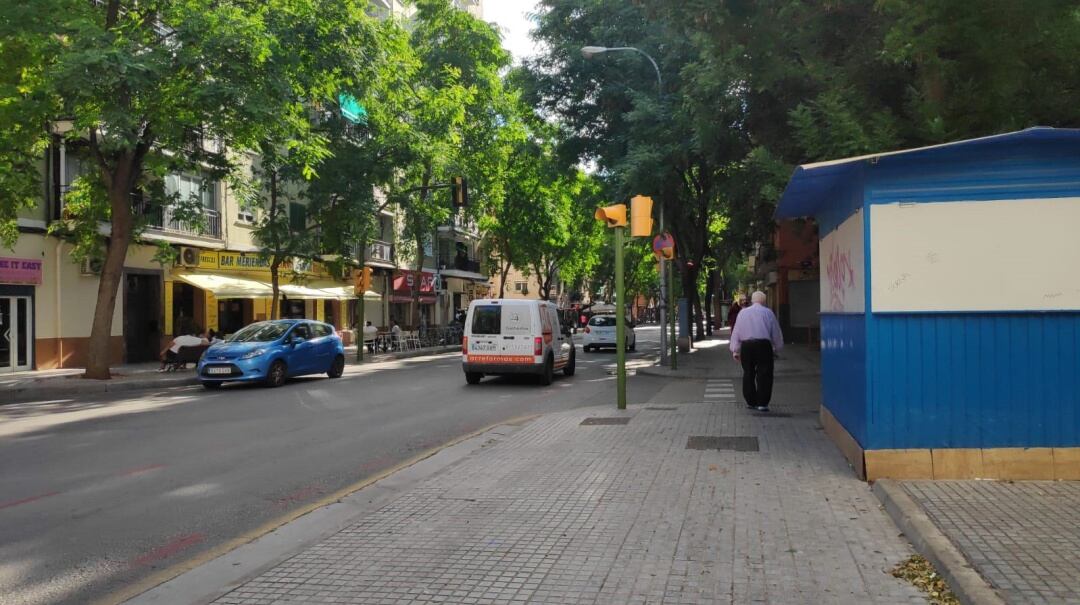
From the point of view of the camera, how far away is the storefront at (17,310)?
20.7 m

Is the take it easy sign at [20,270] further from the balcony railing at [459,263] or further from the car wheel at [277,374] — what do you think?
the balcony railing at [459,263]

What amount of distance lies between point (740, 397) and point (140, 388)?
1298 cm

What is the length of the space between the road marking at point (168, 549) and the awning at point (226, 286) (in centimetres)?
2074

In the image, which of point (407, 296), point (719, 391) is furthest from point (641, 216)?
point (407, 296)

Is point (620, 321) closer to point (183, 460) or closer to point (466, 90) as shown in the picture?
point (183, 460)

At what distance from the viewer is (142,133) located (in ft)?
57.0

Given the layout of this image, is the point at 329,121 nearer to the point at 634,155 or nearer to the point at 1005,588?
the point at 634,155

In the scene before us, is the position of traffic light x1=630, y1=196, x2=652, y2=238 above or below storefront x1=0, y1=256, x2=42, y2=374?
above

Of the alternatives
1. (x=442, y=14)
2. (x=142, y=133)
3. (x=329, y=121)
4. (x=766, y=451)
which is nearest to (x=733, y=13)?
(x=766, y=451)

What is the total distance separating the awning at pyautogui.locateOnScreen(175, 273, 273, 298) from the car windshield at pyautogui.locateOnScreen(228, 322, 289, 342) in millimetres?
7669

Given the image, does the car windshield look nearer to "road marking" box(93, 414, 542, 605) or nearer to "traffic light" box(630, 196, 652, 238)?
"traffic light" box(630, 196, 652, 238)

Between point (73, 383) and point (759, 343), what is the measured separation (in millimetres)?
14742

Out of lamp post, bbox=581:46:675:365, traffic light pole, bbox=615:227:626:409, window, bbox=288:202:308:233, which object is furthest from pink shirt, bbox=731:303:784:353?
window, bbox=288:202:308:233

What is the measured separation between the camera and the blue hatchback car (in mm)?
16375
